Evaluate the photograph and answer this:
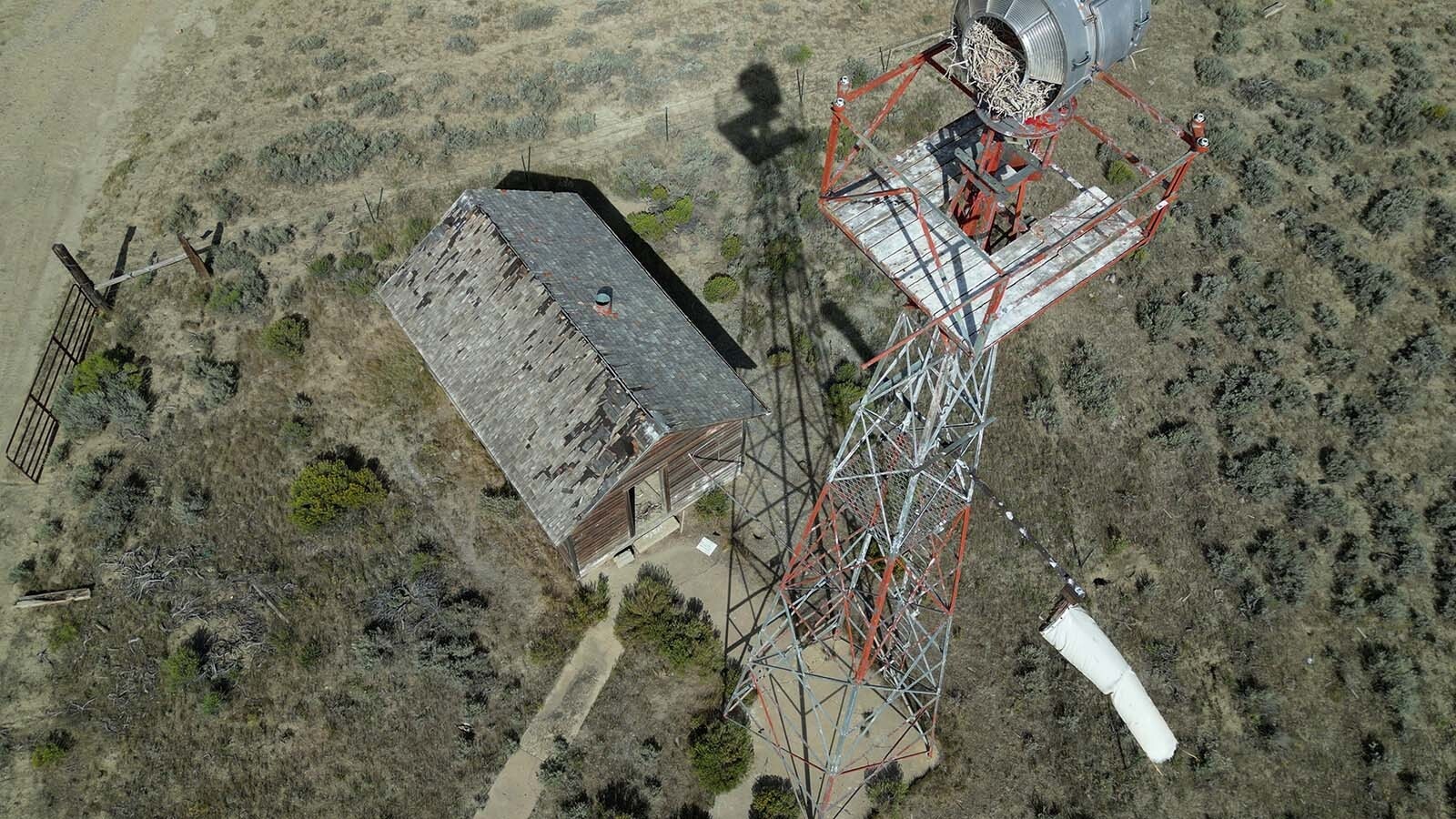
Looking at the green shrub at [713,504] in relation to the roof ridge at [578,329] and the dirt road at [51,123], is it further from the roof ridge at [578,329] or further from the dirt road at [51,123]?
the dirt road at [51,123]

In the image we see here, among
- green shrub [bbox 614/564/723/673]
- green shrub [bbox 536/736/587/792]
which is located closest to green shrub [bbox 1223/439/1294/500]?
green shrub [bbox 614/564/723/673]

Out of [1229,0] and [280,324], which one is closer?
[280,324]

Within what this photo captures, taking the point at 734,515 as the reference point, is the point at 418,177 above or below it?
above

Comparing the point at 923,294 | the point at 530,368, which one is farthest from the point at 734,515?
the point at 923,294

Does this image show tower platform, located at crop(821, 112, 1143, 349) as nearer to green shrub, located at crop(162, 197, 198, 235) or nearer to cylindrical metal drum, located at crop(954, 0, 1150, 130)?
cylindrical metal drum, located at crop(954, 0, 1150, 130)

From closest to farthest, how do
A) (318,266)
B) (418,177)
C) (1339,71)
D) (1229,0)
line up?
(318,266), (418,177), (1339,71), (1229,0)

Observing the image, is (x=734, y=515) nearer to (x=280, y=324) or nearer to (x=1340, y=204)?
(x=280, y=324)

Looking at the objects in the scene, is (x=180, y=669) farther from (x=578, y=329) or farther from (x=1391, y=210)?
→ (x=1391, y=210)

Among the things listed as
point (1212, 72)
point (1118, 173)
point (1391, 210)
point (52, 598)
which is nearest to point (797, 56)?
point (1118, 173)
